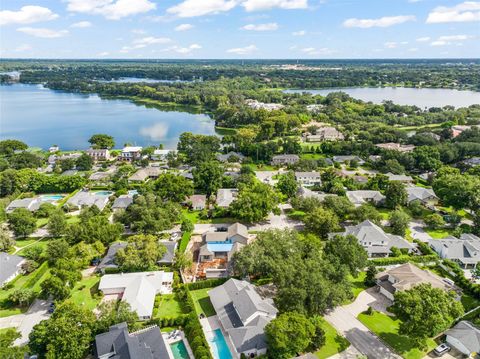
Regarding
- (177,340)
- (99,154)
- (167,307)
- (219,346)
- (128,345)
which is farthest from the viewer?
(99,154)

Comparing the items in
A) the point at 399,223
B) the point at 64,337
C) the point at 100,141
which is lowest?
the point at 64,337

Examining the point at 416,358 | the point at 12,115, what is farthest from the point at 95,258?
the point at 12,115

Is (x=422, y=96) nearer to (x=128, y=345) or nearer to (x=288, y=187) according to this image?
(x=288, y=187)

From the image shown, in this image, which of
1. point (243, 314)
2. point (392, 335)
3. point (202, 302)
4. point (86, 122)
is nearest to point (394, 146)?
point (392, 335)

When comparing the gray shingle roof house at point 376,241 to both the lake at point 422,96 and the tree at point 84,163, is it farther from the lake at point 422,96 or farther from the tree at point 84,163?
the lake at point 422,96

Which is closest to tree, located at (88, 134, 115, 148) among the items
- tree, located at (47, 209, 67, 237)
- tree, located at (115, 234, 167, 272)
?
tree, located at (47, 209, 67, 237)

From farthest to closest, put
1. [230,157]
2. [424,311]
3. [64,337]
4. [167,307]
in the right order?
[230,157] → [167,307] → [424,311] → [64,337]

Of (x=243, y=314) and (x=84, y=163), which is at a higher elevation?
(x=84, y=163)

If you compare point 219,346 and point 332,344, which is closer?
point 332,344
